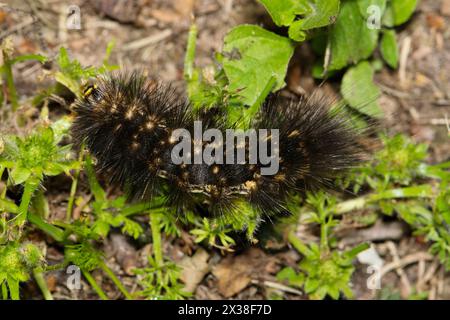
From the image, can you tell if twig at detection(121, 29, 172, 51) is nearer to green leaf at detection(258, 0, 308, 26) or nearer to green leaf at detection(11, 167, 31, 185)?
green leaf at detection(258, 0, 308, 26)

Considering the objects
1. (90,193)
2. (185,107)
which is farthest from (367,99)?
(90,193)

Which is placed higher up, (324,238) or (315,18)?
(315,18)

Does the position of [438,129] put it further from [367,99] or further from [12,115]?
[12,115]

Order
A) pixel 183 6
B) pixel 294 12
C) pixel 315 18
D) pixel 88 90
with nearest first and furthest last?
1. pixel 88 90
2. pixel 315 18
3. pixel 294 12
4. pixel 183 6

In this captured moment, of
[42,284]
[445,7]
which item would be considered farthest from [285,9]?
[42,284]

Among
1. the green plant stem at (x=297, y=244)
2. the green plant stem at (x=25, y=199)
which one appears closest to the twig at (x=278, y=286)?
the green plant stem at (x=297, y=244)

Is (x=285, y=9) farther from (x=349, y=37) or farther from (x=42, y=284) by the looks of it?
(x=42, y=284)

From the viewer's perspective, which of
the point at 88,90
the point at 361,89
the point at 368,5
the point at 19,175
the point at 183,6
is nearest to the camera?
the point at 19,175

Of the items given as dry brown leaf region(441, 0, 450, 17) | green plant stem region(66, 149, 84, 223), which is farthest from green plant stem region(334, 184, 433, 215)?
green plant stem region(66, 149, 84, 223)
